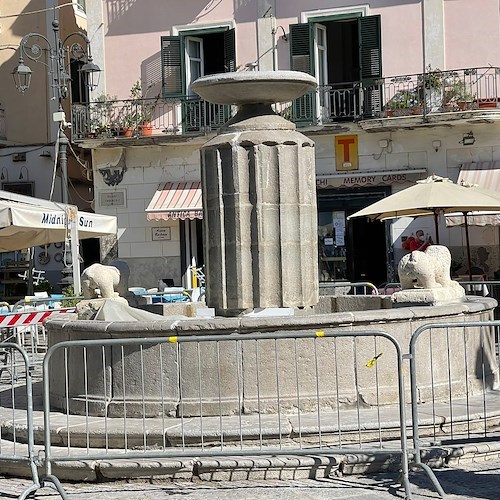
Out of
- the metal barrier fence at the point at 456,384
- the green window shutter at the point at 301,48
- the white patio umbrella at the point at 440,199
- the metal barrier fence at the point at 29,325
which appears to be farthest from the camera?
the green window shutter at the point at 301,48

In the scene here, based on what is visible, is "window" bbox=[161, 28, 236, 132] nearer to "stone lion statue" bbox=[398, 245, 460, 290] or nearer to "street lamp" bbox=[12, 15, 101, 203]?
"street lamp" bbox=[12, 15, 101, 203]

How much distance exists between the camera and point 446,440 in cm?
833

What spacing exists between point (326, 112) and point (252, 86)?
15.2 m

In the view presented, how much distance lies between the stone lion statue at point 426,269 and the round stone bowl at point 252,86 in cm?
194

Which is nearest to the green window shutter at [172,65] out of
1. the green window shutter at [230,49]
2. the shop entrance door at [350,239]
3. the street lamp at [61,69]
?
the green window shutter at [230,49]

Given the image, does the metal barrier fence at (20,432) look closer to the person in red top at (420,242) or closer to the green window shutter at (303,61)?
the person in red top at (420,242)

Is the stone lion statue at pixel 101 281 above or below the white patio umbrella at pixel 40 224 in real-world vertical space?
below

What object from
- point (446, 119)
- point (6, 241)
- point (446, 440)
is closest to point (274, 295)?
point (446, 440)

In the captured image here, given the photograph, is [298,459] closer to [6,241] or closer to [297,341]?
[297,341]

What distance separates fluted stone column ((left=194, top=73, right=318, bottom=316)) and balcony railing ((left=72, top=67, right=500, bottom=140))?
13.9 meters

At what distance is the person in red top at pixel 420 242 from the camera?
2286 cm

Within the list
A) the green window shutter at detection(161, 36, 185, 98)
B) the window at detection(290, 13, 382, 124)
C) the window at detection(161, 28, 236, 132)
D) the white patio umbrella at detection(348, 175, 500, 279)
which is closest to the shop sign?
the window at detection(290, 13, 382, 124)

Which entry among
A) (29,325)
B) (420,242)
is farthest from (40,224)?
(420,242)

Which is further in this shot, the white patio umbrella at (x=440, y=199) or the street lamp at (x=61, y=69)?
the street lamp at (x=61, y=69)
